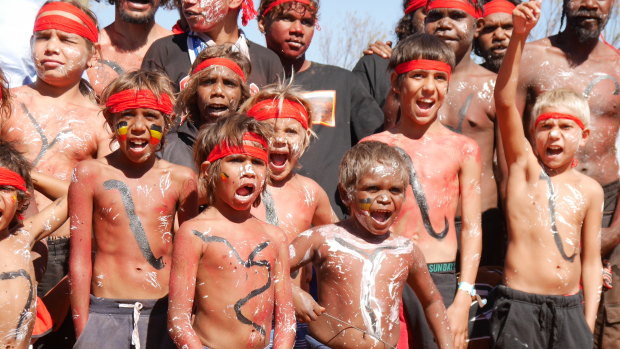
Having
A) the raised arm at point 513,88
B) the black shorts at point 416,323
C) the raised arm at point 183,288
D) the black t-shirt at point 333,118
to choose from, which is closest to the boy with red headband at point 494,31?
the black t-shirt at point 333,118

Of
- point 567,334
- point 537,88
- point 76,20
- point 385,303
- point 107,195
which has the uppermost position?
point 76,20

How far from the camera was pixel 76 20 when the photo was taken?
197 inches

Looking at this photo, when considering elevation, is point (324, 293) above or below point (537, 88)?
below

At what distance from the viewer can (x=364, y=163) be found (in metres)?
4.26

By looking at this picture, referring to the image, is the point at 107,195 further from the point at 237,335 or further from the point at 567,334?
the point at 567,334

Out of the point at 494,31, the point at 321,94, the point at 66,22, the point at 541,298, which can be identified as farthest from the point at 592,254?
the point at 66,22

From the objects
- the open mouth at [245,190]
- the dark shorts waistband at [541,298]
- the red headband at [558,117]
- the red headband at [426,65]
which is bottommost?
the dark shorts waistband at [541,298]

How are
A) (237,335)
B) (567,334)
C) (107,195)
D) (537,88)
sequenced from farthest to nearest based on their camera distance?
(537,88) → (567,334) → (107,195) → (237,335)

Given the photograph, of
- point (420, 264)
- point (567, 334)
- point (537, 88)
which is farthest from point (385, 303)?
point (537, 88)

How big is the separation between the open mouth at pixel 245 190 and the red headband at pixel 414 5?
2944 millimetres

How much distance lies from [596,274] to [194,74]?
2601 mm

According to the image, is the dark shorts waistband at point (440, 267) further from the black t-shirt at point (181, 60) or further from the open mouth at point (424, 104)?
the black t-shirt at point (181, 60)

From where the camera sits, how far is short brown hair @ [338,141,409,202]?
4254mm

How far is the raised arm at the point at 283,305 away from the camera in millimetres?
3949
